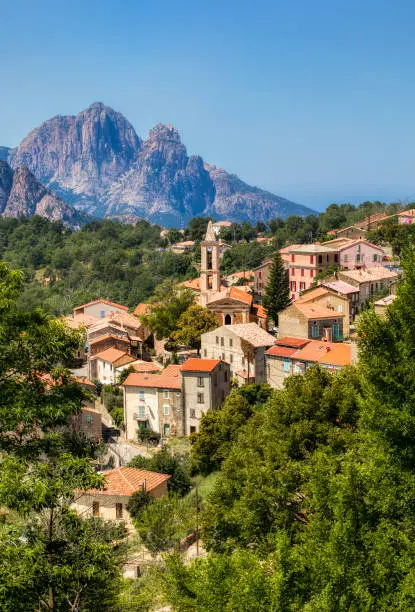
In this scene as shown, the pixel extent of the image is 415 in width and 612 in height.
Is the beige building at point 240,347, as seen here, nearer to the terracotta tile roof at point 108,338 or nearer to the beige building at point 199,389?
the beige building at point 199,389

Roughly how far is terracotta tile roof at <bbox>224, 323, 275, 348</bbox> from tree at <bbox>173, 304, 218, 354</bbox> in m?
4.66

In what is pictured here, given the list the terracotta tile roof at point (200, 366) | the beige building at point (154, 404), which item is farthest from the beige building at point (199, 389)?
the beige building at point (154, 404)

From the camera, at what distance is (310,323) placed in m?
41.8

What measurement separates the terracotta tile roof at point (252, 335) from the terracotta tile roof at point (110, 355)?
9320 millimetres

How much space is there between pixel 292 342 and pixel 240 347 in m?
3.08

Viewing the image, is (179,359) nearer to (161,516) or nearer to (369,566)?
(161,516)

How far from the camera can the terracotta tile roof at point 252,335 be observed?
3916 cm

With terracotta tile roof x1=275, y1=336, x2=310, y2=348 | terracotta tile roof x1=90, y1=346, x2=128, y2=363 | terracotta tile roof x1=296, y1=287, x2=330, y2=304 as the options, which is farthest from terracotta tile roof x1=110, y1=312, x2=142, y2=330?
terracotta tile roof x1=275, y1=336, x2=310, y2=348

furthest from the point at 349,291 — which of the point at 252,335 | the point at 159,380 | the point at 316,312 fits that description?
the point at 159,380

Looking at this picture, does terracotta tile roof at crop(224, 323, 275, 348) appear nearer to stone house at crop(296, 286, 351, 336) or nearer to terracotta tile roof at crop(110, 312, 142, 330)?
stone house at crop(296, 286, 351, 336)

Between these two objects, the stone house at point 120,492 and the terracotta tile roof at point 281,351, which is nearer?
the stone house at point 120,492

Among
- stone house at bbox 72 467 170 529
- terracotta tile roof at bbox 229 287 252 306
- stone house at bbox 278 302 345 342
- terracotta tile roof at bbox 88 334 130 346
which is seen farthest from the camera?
terracotta tile roof at bbox 229 287 252 306

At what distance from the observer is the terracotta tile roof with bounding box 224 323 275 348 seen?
39.2m

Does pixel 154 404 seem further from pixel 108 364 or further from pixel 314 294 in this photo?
pixel 314 294
